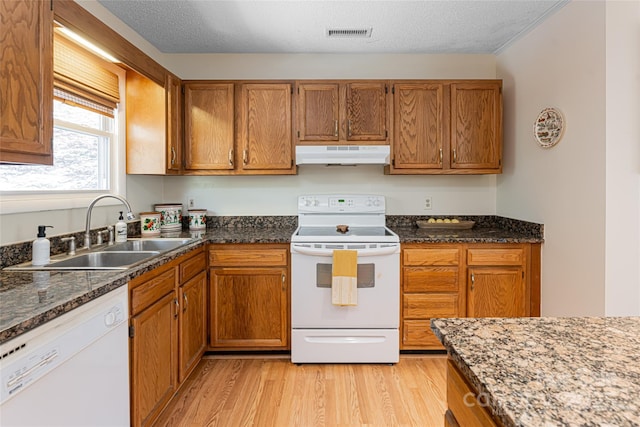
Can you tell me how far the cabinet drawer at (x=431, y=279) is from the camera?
2.66 metres

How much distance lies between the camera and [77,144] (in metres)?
2.26

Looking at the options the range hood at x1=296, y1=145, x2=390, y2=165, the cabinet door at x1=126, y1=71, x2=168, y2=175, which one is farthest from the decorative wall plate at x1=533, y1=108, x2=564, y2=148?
the cabinet door at x1=126, y1=71, x2=168, y2=175

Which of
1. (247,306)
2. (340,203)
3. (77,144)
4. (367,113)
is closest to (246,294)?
(247,306)

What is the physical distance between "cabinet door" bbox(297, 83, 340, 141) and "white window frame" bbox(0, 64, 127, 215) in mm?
1295

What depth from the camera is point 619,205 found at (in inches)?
77.2

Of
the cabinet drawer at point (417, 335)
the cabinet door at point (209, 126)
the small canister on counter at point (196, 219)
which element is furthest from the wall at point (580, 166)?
the small canister on counter at point (196, 219)

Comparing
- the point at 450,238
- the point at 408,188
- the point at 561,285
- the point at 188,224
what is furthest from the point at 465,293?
the point at 188,224

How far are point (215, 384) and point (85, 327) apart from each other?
50.2 inches

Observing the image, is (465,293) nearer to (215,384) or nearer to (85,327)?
(215,384)

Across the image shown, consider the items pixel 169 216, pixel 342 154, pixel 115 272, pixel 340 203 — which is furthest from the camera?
pixel 340 203

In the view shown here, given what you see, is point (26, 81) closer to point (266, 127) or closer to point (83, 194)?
point (83, 194)

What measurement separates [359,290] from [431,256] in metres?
0.58

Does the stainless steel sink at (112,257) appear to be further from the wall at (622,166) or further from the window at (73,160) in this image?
the wall at (622,166)

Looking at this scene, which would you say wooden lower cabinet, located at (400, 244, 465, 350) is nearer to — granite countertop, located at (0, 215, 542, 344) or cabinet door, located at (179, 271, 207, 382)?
granite countertop, located at (0, 215, 542, 344)
